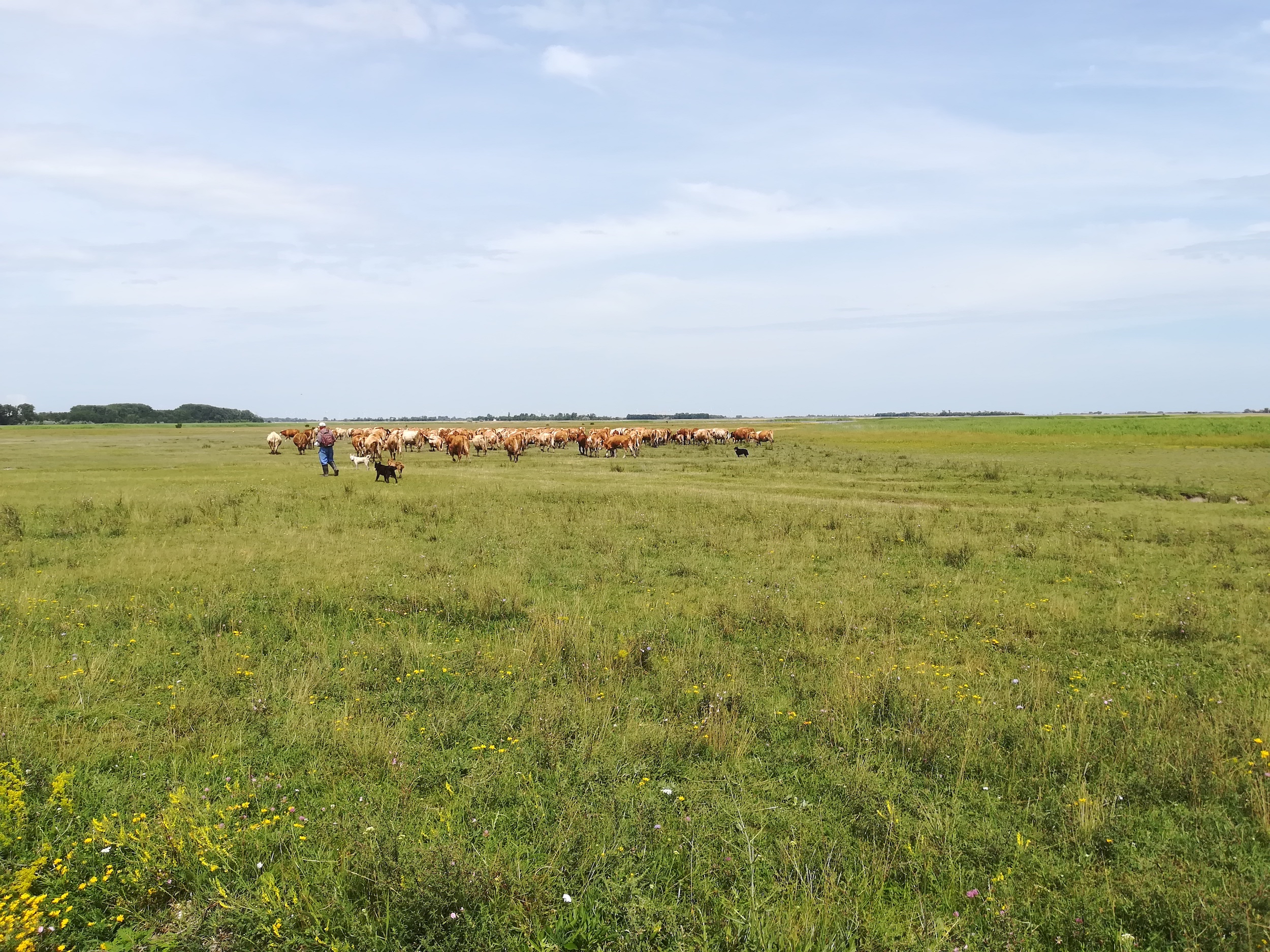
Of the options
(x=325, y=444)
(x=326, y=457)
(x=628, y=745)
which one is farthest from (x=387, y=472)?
(x=628, y=745)

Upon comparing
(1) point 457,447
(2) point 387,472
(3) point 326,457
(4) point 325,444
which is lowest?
(2) point 387,472

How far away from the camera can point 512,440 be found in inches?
1788

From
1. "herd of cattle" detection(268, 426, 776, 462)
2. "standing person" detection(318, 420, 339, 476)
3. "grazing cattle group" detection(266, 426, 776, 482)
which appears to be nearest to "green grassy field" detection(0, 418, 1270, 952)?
"standing person" detection(318, 420, 339, 476)

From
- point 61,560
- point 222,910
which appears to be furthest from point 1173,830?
point 61,560

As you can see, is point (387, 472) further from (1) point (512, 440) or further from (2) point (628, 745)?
(2) point (628, 745)

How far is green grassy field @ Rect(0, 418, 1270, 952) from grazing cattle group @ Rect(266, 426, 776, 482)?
90.0 feet

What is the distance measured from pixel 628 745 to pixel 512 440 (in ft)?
132

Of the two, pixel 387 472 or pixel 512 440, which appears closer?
pixel 387 472

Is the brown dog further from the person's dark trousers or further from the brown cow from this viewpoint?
the brown cow

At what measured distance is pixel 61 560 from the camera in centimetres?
1298

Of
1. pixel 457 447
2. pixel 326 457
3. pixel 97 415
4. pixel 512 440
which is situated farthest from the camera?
pixel 97 415

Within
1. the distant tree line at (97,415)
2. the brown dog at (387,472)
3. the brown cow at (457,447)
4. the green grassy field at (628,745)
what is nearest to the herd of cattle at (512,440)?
the brown cow at (457,447)

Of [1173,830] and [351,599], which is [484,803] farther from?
[351,599]

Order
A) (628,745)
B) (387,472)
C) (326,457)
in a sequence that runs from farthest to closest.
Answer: (326,457)
(387,472)
(628,745)
